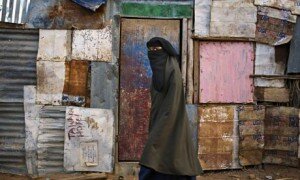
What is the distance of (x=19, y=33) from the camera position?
7.49 metres

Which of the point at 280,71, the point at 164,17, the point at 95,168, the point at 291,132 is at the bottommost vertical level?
the point at 95,168

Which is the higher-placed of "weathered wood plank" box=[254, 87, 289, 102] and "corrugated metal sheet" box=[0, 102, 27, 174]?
"weathered wood plank" box=[254, 87, 289, 102]

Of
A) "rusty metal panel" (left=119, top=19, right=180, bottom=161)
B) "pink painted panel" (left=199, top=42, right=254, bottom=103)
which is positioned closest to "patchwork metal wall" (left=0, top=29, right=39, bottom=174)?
"rusty metal panel" (left=119, top=19, right=180, bottom=161)

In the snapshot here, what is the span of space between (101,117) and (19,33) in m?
1.82

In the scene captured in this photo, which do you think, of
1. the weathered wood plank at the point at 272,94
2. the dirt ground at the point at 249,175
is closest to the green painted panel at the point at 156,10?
the weathered wood plank at the point at 272,94

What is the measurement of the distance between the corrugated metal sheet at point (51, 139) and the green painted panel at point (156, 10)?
184 cm

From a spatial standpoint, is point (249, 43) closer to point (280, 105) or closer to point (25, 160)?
point (280, 105)

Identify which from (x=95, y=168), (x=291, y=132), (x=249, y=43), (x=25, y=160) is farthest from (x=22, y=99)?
(x=291, y=132)

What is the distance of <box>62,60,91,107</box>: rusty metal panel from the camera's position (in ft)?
24.5

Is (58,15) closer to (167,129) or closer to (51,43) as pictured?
(51,43)

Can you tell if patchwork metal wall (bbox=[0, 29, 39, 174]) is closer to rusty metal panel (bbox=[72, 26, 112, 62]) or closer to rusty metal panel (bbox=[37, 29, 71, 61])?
rusty metal panel (bbox=[37, 29, 71, 61])

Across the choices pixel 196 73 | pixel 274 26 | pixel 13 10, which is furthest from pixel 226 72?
pixel 13 10

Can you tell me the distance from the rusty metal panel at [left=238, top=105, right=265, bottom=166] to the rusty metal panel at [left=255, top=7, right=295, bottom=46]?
45.3 inches

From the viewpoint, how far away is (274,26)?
798cm
